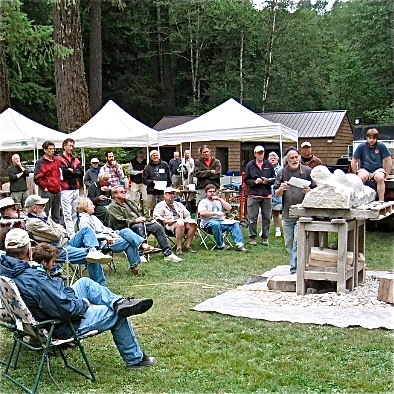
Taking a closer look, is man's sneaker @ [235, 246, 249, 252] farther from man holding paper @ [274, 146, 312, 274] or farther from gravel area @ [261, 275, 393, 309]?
gravel area @ [261, 275, 393, 309]

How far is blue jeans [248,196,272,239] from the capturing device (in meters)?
10.1

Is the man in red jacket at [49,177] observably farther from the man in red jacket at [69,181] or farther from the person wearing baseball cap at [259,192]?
the person wearing baseball cap at [259,192]

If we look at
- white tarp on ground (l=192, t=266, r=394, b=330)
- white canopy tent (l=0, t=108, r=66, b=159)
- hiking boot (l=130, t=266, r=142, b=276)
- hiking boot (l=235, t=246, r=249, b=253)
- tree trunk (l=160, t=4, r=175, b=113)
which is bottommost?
hiking boot (l=235, t=246, r=249, b=253)

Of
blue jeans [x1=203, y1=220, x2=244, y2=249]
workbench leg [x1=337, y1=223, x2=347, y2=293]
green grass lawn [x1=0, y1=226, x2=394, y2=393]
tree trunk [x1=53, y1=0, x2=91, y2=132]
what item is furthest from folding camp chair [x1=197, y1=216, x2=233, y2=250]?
tree trunk [x1=53, y1=0, x2=91, y2=132]

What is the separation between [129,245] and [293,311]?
2.53m

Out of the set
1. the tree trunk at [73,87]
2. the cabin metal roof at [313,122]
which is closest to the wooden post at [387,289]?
the tree trunk at [73,87]

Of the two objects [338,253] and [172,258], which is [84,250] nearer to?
[172,258]

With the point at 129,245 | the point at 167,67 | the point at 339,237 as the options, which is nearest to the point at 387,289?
the point at 339,237

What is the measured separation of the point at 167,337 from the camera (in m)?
5.04

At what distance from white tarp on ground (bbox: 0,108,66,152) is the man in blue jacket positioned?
9.47 meters

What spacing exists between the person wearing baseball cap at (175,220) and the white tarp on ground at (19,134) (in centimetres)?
503

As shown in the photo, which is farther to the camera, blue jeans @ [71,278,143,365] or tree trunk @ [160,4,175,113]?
tree trunk @ [160,4,175,113]

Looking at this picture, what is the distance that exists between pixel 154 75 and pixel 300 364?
30936 mm

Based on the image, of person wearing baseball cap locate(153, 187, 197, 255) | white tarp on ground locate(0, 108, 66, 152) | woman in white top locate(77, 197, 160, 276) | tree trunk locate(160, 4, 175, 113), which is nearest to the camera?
woman in white top locate(77, 197, 160, 276)
